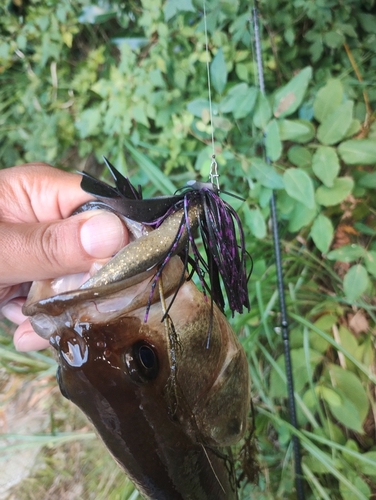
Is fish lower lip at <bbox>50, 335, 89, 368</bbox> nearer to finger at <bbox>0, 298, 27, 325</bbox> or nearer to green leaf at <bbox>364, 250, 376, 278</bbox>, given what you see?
finger at <bbox>0, 298, 27, 325</bbox>

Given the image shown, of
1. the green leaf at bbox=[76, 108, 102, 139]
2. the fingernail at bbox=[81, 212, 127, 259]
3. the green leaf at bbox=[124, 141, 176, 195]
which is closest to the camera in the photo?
the fingernail at bbox=[81, 212, 127, 259]

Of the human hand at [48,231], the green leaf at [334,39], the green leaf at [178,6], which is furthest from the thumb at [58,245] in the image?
the green leaf at [334,39]

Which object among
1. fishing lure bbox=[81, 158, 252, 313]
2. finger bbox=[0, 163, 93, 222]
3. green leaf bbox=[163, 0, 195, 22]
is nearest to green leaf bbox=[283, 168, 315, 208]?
fishing lure bbox=[81, 158, 252, 313]

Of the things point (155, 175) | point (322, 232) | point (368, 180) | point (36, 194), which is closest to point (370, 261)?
point (322, 232)

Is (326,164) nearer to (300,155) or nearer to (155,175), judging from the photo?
(300,155)

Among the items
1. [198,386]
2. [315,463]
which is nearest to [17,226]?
[198,386]

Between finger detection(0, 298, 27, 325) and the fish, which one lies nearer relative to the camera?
the fish
